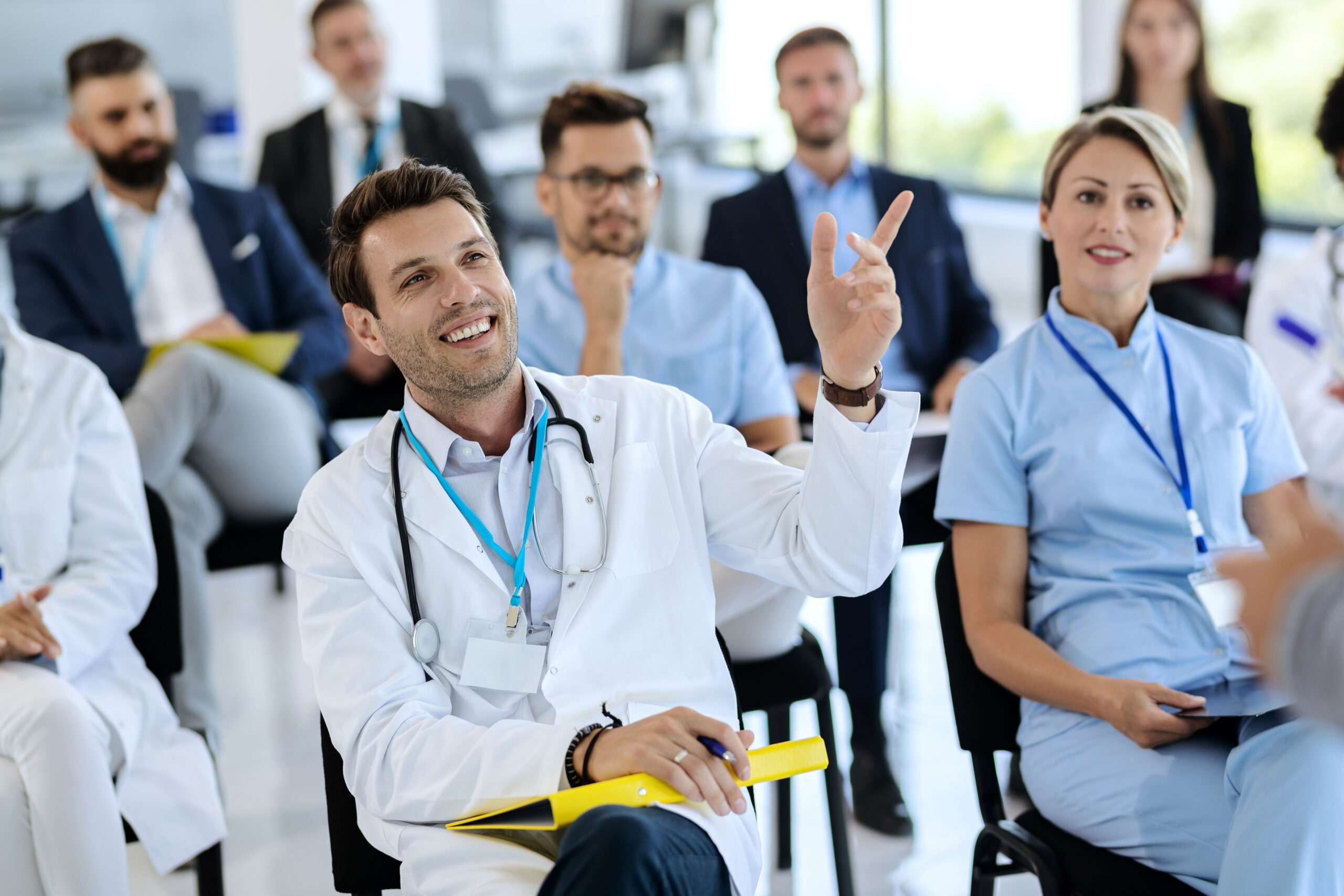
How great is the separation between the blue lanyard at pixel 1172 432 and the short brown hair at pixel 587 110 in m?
1.26

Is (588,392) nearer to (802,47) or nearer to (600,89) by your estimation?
(600,89)

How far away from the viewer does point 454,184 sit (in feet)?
5.76

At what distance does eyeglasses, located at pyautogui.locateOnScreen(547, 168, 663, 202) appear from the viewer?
9.04 feet

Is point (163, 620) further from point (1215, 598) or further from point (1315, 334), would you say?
point (1315, 334)

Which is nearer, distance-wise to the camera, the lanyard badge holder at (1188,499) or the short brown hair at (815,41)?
the lanyard badge holder at (1188,499)

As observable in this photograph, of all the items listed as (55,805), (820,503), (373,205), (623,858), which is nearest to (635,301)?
(373,205)

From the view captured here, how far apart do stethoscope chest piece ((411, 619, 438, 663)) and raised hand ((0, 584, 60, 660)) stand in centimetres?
69

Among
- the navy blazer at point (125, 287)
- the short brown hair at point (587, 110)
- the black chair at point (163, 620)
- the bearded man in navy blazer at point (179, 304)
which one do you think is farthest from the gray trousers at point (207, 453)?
the short brown hair at point (587, 110)

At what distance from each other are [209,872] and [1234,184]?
11.9ft

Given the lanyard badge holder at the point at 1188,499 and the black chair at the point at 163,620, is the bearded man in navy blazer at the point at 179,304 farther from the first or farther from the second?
the lanyard badge holder at the point at 1188,499

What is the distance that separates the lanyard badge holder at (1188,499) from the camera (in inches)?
70.3

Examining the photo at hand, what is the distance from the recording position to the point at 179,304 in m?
3.51

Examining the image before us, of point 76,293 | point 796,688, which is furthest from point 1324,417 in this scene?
point 76,293

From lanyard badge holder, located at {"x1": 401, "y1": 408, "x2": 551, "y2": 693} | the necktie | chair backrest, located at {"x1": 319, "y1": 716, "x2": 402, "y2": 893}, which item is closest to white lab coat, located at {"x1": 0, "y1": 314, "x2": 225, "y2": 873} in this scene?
chair backrest, located at {"x1": 319, "y1": 716, "x2": 402, "y2": 893}
